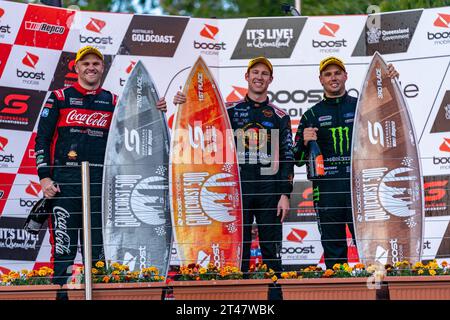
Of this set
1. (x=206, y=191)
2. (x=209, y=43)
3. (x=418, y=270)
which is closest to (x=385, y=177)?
(x=418, y=270)

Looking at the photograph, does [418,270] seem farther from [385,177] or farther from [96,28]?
[96,28]

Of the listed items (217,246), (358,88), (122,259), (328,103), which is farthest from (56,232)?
(358,88)

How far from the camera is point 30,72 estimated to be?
888cm

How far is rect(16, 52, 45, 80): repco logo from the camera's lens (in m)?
8.85

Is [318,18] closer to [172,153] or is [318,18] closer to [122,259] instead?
[172,153]

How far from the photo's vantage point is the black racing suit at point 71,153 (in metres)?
7.93

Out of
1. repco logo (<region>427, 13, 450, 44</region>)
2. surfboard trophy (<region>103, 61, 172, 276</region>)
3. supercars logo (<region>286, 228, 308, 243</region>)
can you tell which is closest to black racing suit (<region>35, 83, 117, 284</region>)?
surfboard trophy (<region>103, 61, 172, 276</region>)

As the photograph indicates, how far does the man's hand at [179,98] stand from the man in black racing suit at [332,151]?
98 cm

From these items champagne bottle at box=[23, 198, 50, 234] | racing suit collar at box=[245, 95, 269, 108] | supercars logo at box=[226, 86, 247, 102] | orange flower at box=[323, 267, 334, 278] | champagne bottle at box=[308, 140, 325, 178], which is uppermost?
supercars logo at box=[226, 86, 247, 102]

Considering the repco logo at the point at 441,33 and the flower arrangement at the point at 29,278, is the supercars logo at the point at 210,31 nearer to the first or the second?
the repco logo at the point at 441,33

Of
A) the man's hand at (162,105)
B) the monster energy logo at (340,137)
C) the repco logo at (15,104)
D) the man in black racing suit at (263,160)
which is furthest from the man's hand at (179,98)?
the monster energy logo at (340,137)

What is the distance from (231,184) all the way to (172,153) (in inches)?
21.7

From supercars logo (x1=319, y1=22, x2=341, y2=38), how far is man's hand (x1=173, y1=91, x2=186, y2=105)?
1.30m

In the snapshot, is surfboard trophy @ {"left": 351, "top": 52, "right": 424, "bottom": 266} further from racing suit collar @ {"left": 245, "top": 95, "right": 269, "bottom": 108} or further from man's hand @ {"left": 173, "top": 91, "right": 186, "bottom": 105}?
man's hand @ {"left": 173, "top": 91, "right": 186, "bottom": 105}
